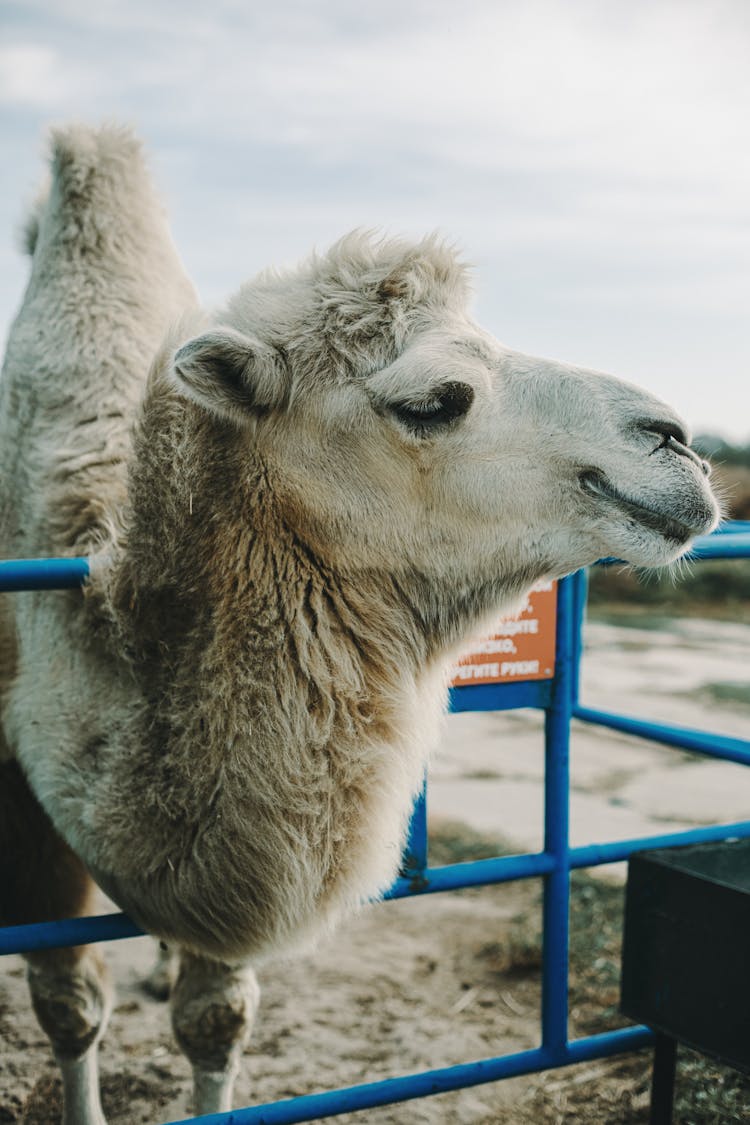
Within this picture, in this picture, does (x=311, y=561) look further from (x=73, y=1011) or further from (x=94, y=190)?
(x=94, y=190)

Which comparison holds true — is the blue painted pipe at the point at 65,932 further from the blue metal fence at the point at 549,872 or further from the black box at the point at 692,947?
the black box at the point at 692,947

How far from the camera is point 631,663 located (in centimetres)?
1214

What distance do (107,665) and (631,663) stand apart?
34.0ft

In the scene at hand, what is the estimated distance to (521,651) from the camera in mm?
2898

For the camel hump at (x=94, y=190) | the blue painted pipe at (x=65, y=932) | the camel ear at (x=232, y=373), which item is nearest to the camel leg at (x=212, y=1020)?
the blue painted pipe at (x=65, y=932)

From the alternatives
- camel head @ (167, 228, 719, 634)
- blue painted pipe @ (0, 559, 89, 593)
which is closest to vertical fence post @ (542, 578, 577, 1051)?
camel head @ (167, 228, 719, 634)

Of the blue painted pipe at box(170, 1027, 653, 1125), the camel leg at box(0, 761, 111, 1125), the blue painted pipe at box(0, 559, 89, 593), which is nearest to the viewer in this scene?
the blue painted pipe at box(0, 559, 89, 593)

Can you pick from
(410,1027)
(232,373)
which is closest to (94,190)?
(232,373)

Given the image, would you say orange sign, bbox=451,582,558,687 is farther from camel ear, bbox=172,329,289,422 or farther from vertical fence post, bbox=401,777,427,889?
camel ear, bbox=172,329,289,422

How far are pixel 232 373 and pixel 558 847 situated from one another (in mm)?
1539

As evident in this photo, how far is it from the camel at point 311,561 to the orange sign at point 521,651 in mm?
404

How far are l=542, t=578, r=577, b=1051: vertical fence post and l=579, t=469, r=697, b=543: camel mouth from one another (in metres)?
0.68

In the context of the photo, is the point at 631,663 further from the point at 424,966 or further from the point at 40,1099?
the point at 40,1099

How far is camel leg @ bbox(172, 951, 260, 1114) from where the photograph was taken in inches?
121
